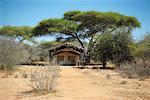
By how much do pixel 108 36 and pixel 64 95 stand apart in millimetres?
25573

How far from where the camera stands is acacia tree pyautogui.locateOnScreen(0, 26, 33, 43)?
6416cm

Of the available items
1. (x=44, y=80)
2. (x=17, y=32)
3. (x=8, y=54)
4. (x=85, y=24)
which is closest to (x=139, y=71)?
(x=44, y=80)

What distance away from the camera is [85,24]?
52.0m

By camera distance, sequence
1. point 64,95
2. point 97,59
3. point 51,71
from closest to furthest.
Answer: point 64,95
point 51,71
point 97,59

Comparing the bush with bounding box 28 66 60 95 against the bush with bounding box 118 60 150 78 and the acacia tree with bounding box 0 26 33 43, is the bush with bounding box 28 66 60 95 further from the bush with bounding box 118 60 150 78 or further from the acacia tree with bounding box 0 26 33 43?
the acacia tree with bounding box 0 26 33 43

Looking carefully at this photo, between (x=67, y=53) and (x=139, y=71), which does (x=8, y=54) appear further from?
(x=67, y=53)

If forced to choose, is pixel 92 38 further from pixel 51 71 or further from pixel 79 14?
pixel 51 71

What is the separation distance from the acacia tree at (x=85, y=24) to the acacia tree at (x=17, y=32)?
10.5m

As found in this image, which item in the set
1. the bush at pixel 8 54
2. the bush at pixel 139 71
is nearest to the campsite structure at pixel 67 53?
the bush at pixel 8 54

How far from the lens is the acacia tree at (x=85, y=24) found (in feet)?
167

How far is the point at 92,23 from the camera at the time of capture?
5153 cm

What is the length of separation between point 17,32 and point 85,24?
64.2ft

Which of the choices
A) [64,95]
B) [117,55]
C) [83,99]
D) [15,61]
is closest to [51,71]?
[64,95]

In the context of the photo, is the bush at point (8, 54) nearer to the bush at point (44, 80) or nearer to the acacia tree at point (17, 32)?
the bush at point (44, 80)
